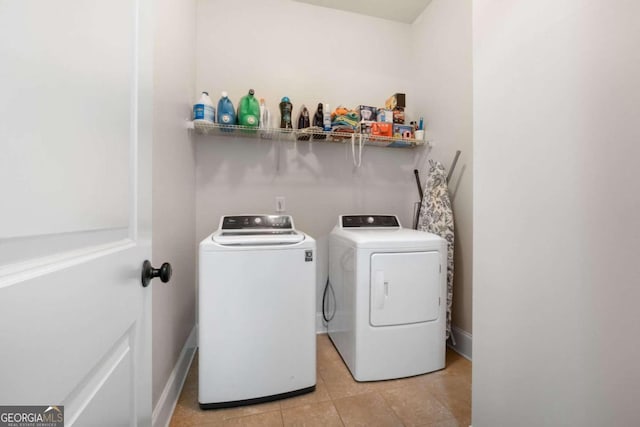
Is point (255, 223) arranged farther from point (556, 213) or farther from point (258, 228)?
point (556, 213)

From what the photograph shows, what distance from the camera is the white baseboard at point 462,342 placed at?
1.87 m

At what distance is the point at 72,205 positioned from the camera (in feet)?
1.29

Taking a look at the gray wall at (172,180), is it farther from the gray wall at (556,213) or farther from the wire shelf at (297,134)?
the gray wall at (556,213)

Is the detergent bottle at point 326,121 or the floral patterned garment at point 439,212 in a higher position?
the detergent bottle at point 326,121

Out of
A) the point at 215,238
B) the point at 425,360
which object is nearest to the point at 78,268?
the point at 215,238

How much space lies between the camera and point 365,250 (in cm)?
158

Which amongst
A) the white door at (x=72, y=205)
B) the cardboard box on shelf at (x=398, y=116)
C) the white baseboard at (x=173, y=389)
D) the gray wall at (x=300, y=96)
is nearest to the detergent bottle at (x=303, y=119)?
the gray wall at (x=300, y=96)

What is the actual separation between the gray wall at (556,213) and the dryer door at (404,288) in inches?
21.4

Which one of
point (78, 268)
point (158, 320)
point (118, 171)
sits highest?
point (118, 171)

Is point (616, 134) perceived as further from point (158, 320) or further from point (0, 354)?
point (158, 320)

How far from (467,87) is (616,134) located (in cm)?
144

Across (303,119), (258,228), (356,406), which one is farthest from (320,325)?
(303,119)

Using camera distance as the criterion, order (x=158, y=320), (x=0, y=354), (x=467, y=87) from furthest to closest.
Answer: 1. (x=467, y=87)
2. (x=158, y=320)
3. (x=0, y=354)

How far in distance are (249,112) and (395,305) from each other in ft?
5.45
